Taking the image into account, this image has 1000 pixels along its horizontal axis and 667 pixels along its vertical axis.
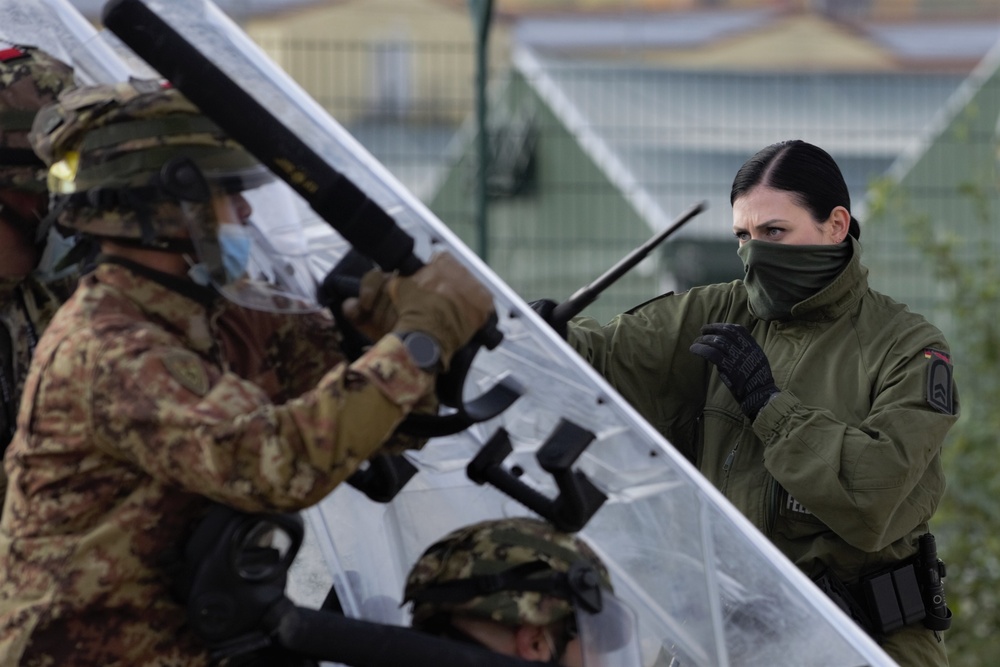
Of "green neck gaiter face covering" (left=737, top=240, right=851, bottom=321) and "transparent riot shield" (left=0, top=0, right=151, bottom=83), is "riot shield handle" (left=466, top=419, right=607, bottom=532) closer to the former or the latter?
"transparent riot shield" (left=0, top=0, right=151, bottom=83)

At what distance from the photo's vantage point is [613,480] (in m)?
2.45

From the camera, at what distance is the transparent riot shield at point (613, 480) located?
2373mm

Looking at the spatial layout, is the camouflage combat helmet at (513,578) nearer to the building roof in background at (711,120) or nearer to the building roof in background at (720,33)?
the building roof in background at (711,120)

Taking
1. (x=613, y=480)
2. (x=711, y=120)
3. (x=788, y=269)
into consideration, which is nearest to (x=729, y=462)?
(x=788, y=269)

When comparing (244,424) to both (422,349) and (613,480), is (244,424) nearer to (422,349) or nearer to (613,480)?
(422,349)

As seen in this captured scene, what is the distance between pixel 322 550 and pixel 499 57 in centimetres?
1069

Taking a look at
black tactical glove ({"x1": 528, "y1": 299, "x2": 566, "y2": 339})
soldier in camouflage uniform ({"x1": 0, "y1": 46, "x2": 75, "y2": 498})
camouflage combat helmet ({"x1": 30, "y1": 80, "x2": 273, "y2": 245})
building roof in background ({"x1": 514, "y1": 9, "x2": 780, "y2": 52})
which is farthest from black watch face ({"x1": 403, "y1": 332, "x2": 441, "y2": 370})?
building roof in background ({"x1": 514, "y1": 9, "x2": 780, "y2": 52})

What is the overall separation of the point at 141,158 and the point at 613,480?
2.85 ft

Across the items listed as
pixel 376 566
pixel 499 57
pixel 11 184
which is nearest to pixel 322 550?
pixel 376 566

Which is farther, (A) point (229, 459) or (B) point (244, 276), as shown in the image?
(B) point (244, 276)

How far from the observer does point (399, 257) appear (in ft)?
7.38

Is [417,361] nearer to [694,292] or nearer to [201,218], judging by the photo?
[201,218]

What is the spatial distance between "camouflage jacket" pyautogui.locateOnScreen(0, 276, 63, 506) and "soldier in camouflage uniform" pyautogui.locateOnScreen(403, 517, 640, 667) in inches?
36.9

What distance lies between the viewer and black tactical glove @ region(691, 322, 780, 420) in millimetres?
3264
